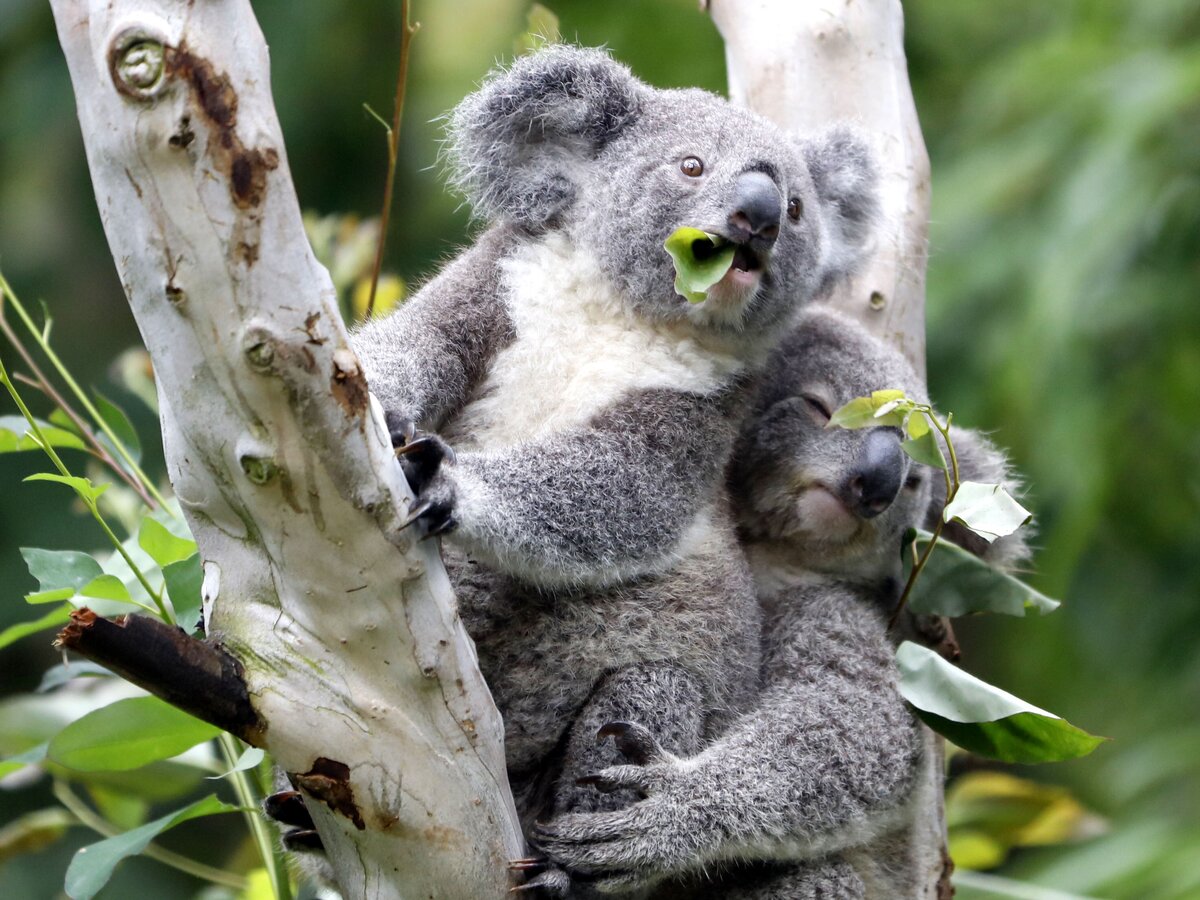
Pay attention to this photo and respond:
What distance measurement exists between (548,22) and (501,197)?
0.78m

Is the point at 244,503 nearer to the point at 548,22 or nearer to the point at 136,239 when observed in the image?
the point at 136,239

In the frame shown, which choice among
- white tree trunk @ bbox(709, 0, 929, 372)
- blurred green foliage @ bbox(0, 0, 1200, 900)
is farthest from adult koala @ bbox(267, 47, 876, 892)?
blurred green foliage @ bbox(0, 0, 1200, 900)

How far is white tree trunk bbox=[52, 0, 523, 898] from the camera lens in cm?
160

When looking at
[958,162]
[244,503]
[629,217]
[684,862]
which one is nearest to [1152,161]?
[958,162]

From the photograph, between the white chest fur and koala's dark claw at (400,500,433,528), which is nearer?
koala's dark claw at (400,500,433,528)

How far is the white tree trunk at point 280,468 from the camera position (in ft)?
5.26

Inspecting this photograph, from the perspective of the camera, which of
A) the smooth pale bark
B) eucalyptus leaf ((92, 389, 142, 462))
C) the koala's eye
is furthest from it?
the smooth pale bark

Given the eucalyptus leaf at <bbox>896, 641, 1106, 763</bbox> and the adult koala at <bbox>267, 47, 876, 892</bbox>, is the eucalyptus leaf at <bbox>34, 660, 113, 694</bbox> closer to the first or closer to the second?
the adult koala at <bbox>267, 47, 876, 892</bbox>

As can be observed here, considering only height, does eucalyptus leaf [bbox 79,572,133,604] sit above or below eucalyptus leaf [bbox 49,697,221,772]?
above

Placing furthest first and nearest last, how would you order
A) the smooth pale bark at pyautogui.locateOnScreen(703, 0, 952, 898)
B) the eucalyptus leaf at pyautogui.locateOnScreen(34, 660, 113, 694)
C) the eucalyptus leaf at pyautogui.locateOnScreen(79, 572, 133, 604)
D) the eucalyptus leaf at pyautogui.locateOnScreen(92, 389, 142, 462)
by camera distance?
the smooth pale bark at pyautogui.locateOnScreen(703, 0, 952, 898), the eucalyptus leaf at pyautogui.locateOnScreen(92, 389, 142, 462), the eucalyptus leaf at pyautogui.locateOnScreen(34, 660, 113, 694), the eucalyptus leaf at pyautogui.locateOnScreen(79, 572, 133, 604)

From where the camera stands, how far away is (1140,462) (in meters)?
4.70

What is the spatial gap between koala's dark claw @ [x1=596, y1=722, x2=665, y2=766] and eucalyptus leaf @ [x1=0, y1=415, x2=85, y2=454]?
1.08 meters

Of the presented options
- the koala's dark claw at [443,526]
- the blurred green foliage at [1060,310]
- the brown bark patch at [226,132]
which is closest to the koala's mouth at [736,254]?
the koala's dark claw at [443,526]

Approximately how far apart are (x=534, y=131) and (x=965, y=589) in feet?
4.32
